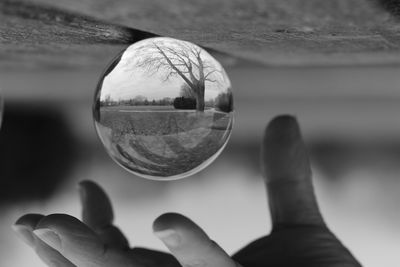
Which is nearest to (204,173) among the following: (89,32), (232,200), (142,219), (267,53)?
(232,200)

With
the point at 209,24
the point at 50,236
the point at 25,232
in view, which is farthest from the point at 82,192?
Answer: the point at 209,24

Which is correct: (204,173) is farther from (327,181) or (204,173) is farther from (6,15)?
(6,15)

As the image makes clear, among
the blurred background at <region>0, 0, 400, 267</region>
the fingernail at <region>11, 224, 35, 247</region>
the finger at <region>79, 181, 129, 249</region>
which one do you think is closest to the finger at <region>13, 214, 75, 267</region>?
the fingernail at <region>11, 224, 35, 247</region>

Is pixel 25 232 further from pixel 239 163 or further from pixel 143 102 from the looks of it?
pixel 239 163

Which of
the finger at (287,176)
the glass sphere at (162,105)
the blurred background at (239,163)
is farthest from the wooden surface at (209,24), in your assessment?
the blurred background at (239,163)

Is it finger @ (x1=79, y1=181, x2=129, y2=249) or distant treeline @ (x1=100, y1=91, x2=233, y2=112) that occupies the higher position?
distant treeline @ (x1=100, y1=91, x2=233, y2=112)

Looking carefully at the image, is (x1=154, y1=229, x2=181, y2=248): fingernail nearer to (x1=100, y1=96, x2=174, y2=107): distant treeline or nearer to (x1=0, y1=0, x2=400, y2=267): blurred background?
(x1=100, y1=96, x2=174, y2=107): distant treeline
